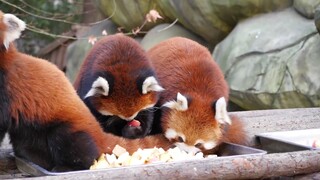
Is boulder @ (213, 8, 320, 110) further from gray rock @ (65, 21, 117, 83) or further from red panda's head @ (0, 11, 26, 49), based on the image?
red panda's head @ (0, 11, 26, 49)

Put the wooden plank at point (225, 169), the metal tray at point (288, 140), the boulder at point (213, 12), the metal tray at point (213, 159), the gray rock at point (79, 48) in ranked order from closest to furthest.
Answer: the wooden plank at point (225, 169)
the metal tray at point (213, 159)
the metal tray at point (288, 140)
the boulder at point (213, 12)
the gray rock at point (79, 48)

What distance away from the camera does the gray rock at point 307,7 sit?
18.3ft

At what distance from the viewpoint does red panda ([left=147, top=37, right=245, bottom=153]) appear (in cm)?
257

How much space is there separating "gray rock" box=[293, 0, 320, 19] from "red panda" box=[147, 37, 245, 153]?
2.96m

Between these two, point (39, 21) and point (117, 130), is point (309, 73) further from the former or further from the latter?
point (39, 21)

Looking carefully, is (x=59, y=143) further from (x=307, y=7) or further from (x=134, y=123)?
(x=307, y=7)

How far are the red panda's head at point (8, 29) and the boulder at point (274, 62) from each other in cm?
345

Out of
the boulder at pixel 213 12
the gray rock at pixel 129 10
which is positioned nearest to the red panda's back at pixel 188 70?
the boulder at pixel 213 12

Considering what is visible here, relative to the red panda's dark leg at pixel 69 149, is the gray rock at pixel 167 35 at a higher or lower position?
lower

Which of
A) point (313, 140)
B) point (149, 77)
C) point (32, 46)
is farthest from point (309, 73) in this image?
point (32, 46)

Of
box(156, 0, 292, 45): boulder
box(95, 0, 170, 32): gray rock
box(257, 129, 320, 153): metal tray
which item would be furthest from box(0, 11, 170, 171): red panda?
box(95, 0, 170, 32): gray rock

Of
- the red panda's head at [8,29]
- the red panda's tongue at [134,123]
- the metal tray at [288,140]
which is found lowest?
the metal tray at [288,140]

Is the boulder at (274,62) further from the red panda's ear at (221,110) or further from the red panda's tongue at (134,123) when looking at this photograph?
the red panda's tongue at (134,123)

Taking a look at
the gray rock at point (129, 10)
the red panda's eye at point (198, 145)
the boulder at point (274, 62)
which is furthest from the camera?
the gray rock at point (129, 10)
